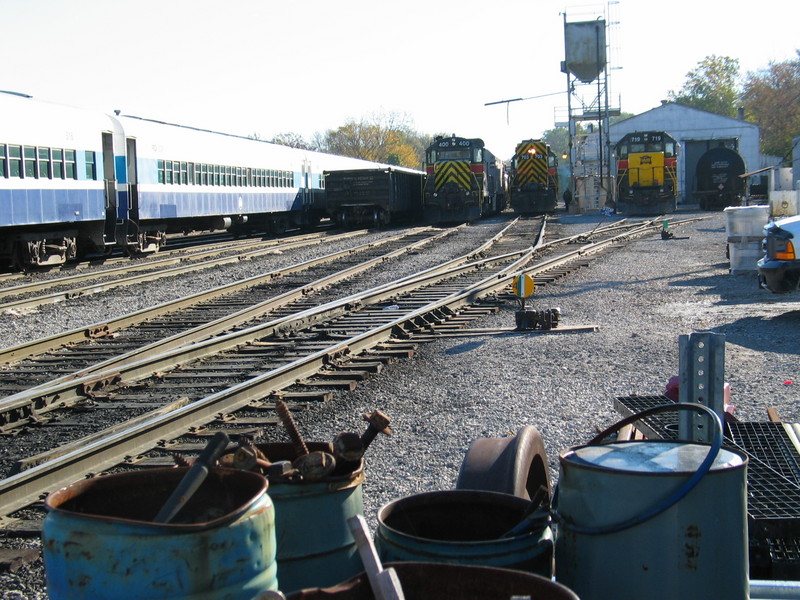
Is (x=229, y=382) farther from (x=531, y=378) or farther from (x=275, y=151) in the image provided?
(x=275, y=151)

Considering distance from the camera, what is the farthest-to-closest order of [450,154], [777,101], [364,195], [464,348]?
1. [777,101]
2. [450,154]
3. [364,195]
4. [464,348]

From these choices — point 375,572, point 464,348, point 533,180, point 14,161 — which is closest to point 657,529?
point 375,572

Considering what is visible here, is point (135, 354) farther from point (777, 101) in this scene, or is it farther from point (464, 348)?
point (777, 101)

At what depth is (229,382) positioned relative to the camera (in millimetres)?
7387

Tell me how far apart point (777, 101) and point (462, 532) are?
87.5 metres

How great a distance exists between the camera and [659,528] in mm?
2287

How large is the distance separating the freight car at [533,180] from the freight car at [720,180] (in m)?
9.30

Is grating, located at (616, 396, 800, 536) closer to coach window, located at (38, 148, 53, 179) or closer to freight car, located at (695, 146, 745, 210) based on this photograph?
coach window, located at (38, 148, 53, 179)

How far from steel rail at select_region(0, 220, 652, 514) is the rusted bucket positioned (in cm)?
307

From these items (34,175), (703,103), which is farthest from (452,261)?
(703,103)

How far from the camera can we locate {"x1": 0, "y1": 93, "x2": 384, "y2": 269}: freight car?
16.5m

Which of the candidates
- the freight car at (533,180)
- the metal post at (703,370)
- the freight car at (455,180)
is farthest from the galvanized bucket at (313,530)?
the freight car at (533,180)

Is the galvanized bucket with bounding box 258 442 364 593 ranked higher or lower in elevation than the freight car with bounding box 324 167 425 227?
lower

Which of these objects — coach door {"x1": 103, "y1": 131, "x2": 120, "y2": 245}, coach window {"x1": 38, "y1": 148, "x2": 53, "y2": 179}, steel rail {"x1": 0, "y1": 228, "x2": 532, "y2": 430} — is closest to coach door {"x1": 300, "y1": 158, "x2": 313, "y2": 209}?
coach door {"x1": 103, "y1": 131, "x2": 120, "y2": 245}
